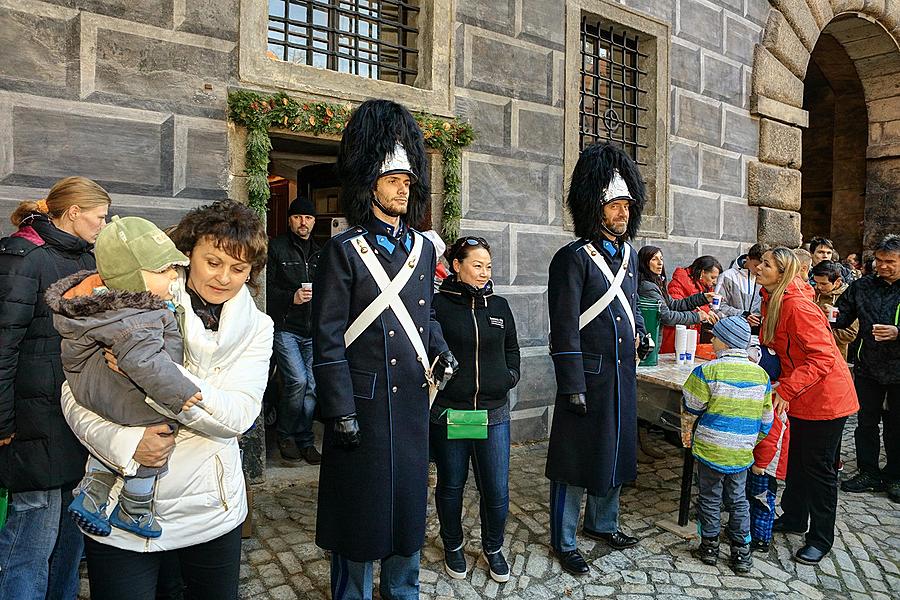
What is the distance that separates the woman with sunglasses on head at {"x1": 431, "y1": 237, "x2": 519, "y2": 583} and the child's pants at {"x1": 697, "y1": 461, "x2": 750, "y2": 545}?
1.07m

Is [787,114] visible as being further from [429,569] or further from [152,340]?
[152,340]

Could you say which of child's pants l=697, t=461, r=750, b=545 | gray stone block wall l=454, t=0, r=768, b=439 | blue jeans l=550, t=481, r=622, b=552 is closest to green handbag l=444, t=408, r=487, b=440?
blue jeans l=550, t=481, r=622, b=552

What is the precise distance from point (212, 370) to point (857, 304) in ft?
15.2

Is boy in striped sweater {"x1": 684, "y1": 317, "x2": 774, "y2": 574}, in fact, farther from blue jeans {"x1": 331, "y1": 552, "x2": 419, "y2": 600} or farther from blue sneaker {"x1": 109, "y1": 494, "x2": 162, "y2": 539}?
→ blue sneaker {"x1": 109, "y1": 494, "x2": 162, "y2": 539}

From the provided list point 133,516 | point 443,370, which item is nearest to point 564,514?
point 443,370

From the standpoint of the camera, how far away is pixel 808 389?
3.48 meters

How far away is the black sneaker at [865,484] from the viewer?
4574mm

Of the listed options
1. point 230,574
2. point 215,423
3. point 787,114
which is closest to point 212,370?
point 215,423

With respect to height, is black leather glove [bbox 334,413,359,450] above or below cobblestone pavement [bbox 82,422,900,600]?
above

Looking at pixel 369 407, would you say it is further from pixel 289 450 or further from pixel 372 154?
pixel 289 450

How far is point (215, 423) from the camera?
174cm

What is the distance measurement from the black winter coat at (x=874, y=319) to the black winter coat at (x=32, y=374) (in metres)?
4.86

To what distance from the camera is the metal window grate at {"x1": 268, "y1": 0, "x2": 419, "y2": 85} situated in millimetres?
4629

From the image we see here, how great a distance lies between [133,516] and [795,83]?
345 inches
